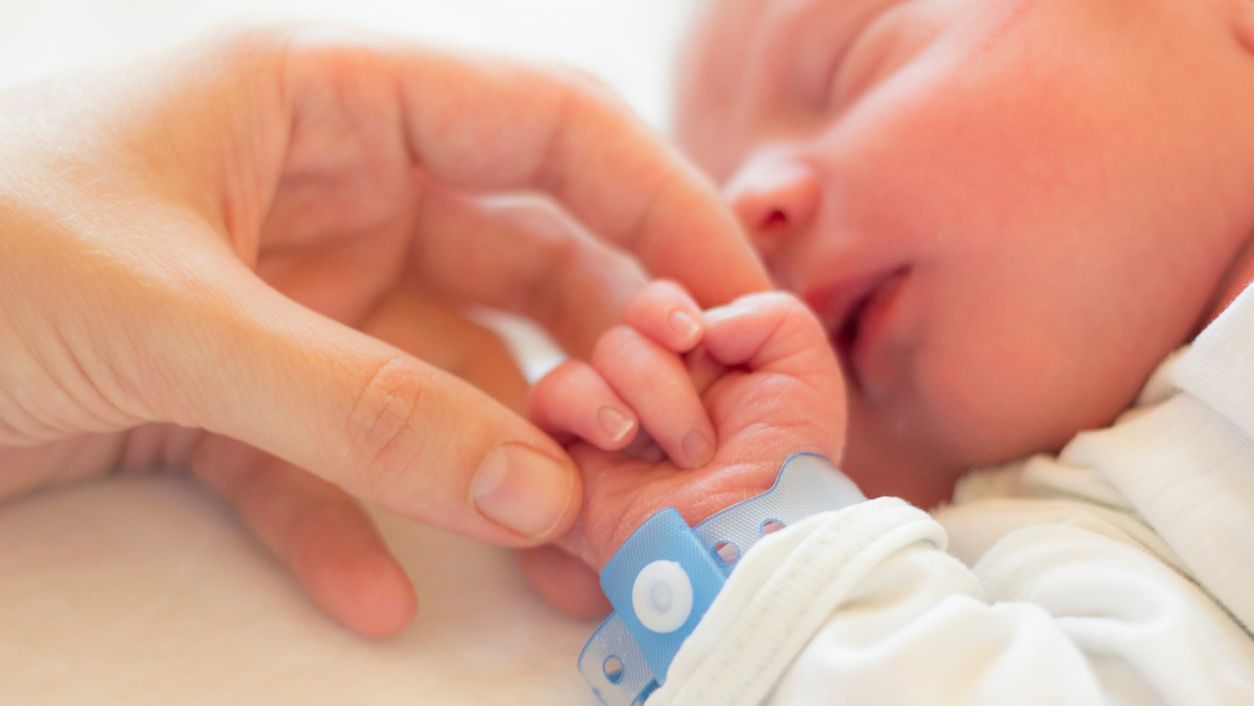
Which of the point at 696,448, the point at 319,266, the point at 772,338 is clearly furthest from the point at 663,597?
the point at 319,266

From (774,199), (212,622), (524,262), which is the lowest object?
(212,622)

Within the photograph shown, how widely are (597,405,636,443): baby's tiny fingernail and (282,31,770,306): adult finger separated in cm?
18

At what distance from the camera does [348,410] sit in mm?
664

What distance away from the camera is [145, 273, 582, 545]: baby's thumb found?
2.18ft

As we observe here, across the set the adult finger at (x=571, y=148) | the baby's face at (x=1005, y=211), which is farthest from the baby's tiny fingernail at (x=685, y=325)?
the baby's face at (x=1005, y=211)

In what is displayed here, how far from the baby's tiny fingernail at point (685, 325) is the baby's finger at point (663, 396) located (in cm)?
2

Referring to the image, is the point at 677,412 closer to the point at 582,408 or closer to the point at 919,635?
the point at 582,408

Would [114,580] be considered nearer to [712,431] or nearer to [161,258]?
[161,258]

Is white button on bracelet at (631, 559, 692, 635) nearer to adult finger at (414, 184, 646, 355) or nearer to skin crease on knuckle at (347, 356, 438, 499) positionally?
skin crease on knuckle at (347, 356, 438, 499)

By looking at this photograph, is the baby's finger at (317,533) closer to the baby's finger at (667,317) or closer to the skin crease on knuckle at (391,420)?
the skin crease on knuckle at (391,420)

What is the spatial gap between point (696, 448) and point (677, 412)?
0.03m

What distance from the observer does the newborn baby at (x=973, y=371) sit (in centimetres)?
65

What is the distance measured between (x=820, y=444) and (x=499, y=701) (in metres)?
0.29

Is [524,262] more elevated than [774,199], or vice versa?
[774,199]
